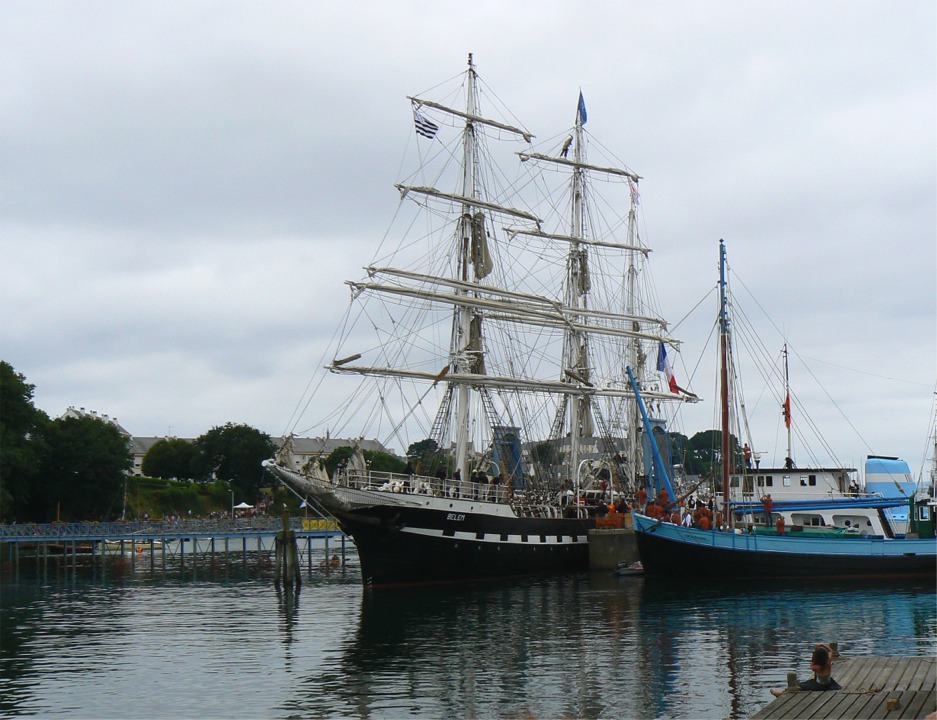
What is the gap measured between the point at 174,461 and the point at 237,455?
14378 millimetres

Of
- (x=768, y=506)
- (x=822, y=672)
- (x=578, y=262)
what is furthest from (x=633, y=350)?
(x=822, y=672)

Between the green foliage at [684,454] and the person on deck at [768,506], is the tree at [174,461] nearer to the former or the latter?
the green foliage at [684,454]

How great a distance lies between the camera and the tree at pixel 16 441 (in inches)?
3199

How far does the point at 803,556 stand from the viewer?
50500mm

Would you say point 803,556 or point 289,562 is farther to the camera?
point 289,562

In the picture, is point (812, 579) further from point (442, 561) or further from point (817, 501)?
point (442, 561)

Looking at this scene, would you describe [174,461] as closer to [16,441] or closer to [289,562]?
[16,441]

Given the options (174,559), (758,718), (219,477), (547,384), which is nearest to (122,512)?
(174,559)

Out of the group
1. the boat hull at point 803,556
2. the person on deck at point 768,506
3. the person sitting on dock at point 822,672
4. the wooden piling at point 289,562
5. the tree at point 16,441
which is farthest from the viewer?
the tree at point 16,441

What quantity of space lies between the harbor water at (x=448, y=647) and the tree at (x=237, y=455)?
328 feet

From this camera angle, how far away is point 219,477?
520 feet

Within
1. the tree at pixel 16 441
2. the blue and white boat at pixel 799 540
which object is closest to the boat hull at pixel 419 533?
the blue and white boat at pixel 799 540

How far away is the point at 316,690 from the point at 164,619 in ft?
60.1

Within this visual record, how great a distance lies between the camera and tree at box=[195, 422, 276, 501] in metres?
154
